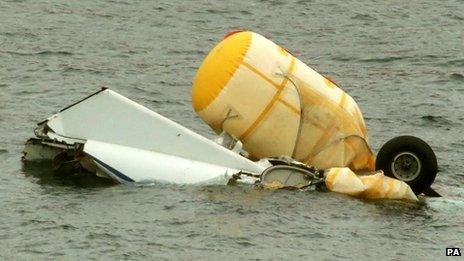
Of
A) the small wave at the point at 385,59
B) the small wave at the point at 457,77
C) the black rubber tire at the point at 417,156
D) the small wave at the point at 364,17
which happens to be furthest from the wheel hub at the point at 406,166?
the small wave at the point at 364,17

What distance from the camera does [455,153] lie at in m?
21.0

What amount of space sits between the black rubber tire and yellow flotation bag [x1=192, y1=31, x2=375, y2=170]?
1.77 feet

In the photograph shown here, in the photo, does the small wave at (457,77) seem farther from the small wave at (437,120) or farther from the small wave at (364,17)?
the small wave at (364,17)

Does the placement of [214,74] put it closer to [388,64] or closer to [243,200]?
[243,200]

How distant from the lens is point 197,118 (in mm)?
22594

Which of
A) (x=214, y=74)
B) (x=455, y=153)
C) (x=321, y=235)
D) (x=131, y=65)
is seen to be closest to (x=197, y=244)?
(x=321, y=235)

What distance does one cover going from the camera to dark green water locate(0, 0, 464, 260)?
15328mm

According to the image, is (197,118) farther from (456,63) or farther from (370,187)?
(456,63)

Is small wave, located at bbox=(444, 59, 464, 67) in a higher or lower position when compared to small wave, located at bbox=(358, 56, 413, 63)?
higher

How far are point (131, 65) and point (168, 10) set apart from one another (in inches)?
239

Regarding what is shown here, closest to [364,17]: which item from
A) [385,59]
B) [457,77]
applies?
[385,59]

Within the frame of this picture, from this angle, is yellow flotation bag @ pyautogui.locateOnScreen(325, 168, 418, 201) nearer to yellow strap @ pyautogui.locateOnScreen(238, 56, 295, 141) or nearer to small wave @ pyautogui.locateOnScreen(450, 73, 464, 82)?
yellow strap @ pyautogui.locateOnScreen(238, 56, 295, 141)

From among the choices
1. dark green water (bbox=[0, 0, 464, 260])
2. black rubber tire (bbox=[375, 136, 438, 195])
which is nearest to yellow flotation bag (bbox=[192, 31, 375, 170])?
black rubber tire (bbox=[375, 136, 438, 195])

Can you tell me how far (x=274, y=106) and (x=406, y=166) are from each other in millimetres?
1799
